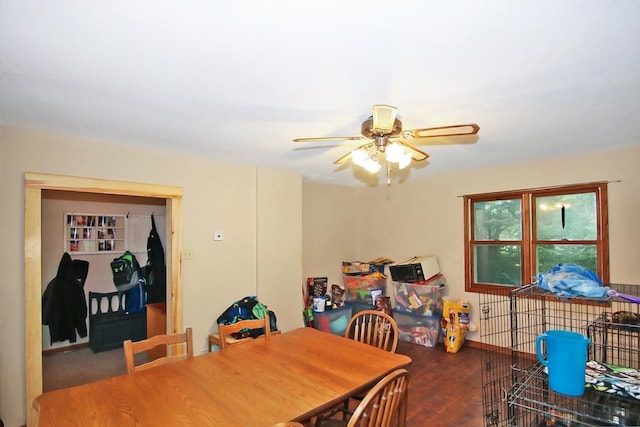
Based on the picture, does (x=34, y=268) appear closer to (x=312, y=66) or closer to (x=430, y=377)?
(x=312, y=66)

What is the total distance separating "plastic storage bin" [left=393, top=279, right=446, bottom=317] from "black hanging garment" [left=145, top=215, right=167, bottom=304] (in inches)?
126

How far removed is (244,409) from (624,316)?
9.46ft

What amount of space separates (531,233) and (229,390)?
3.68 m

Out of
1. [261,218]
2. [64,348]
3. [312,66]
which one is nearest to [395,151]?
[312,66]

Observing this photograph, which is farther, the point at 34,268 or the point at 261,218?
the point at 261,218

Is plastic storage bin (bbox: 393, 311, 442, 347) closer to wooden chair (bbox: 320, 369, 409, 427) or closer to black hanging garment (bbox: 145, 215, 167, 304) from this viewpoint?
wooden chair (bbox: 320, 369, 409, 427)

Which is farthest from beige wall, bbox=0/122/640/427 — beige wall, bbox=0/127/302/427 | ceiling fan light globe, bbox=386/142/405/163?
ceiling fan light globe, bbox=386/142/405/163

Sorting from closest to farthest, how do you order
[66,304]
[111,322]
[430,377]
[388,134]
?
[388,134]
[430,377]
[66,304]
[111,322]

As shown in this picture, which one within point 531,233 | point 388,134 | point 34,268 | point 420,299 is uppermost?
point 388,134

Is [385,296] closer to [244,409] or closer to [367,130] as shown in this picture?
[367,130]

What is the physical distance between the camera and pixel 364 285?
5.00 m

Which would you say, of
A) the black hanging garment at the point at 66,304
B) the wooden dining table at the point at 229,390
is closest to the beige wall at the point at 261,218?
the wooden dining table at the point at 229,390

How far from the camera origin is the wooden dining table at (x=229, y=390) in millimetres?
1362

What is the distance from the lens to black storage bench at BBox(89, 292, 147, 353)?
4.29 metres
